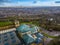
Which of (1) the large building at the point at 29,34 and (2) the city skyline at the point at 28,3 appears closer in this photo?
(1) the large building at the point at 29,34

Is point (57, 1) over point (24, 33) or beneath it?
over

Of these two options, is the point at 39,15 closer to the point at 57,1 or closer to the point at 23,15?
the point at 23,15

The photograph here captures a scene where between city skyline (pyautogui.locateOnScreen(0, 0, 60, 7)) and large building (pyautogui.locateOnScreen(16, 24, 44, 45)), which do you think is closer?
large building (pyautogui.locateOnScreen(16, 24, 44, 45))

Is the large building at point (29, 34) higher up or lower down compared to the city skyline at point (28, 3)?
lower down

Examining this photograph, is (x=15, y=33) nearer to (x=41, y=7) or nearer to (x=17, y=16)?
(x=17, y=16)

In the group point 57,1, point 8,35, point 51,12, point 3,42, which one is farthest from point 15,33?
point 57,1

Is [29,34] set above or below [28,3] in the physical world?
below

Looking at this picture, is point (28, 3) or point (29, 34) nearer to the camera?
point (29, 34)

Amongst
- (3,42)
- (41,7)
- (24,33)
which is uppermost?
(41,7)

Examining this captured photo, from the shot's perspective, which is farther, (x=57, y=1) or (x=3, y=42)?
(x=57, y=1)
